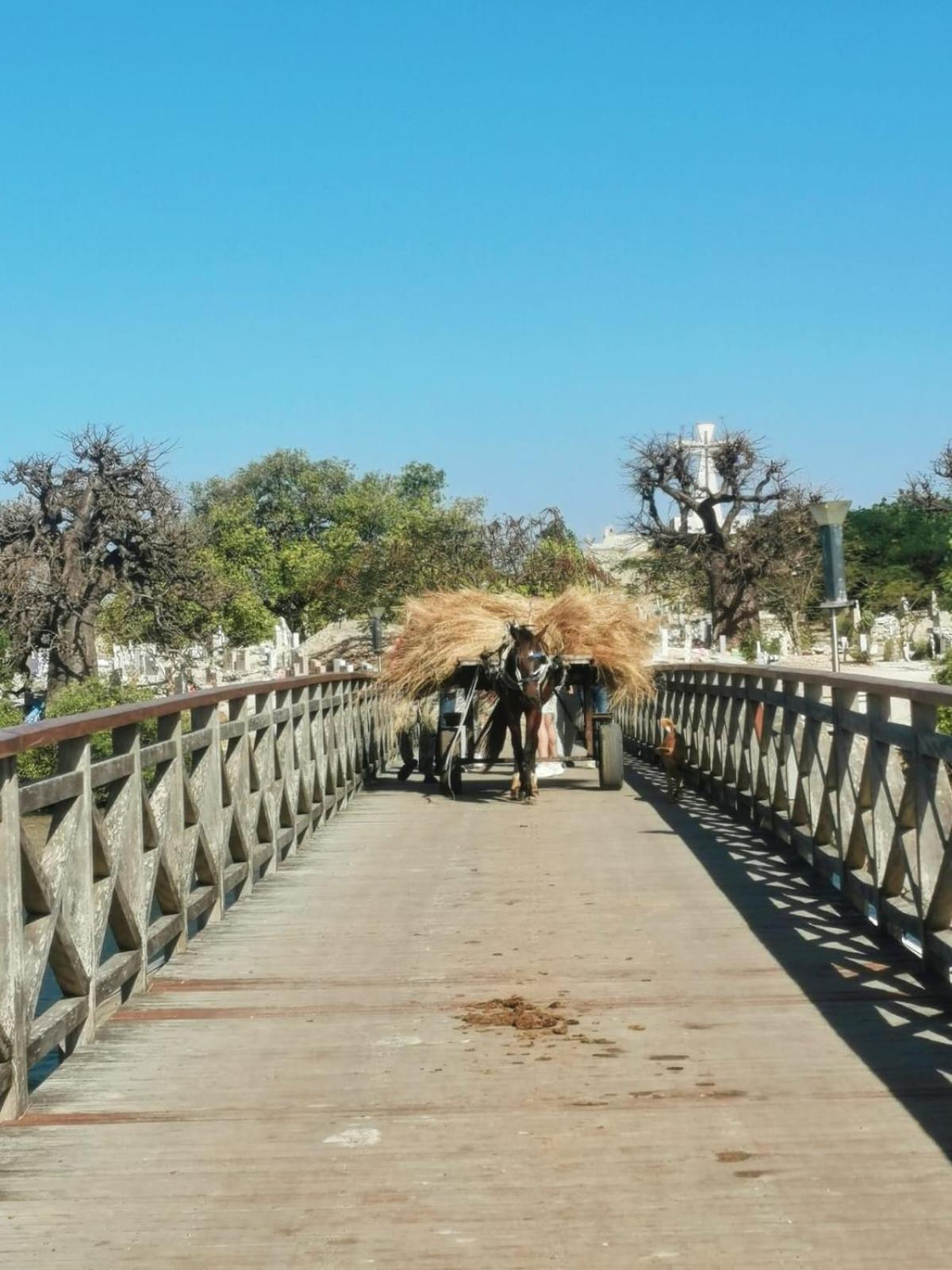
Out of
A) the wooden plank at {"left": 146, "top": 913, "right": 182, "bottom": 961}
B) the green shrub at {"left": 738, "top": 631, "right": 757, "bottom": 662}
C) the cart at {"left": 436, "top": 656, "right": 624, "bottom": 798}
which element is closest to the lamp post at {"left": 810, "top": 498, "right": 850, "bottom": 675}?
the cart at {"left": 436, "top": 656, "right": 624, "bottom": 798}

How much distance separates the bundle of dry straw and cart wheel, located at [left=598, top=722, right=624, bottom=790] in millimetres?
353

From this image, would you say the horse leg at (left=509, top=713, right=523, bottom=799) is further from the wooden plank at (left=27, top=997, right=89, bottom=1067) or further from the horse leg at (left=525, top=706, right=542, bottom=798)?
the wooden plank at (left=27, top=997, right=89, bottom=1067)

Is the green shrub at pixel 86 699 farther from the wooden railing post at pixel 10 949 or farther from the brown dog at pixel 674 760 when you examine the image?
the wooden railing post at pixel 10 949

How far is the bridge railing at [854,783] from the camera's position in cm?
679

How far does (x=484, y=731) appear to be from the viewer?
55.8 ft

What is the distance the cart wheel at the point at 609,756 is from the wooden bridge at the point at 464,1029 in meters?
5.60

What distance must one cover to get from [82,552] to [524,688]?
86.0ft

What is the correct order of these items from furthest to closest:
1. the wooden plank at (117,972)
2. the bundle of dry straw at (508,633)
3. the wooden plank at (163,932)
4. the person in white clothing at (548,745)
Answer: the person in white clothing at (548,745)
the bundle of dry straw at (508,633)
the wooden plank at (163,932)
the wooden plank at (117,972)

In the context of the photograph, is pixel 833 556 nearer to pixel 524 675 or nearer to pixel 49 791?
pixel 524 675

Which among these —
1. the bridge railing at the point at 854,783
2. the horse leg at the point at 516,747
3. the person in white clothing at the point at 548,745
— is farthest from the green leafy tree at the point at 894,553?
the bridge railing at the point at 854,783

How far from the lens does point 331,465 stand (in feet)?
319

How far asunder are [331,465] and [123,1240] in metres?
93.8

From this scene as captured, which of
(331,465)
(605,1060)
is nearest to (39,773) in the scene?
(605,1060)

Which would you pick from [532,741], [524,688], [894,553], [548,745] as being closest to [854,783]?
[524,688]
